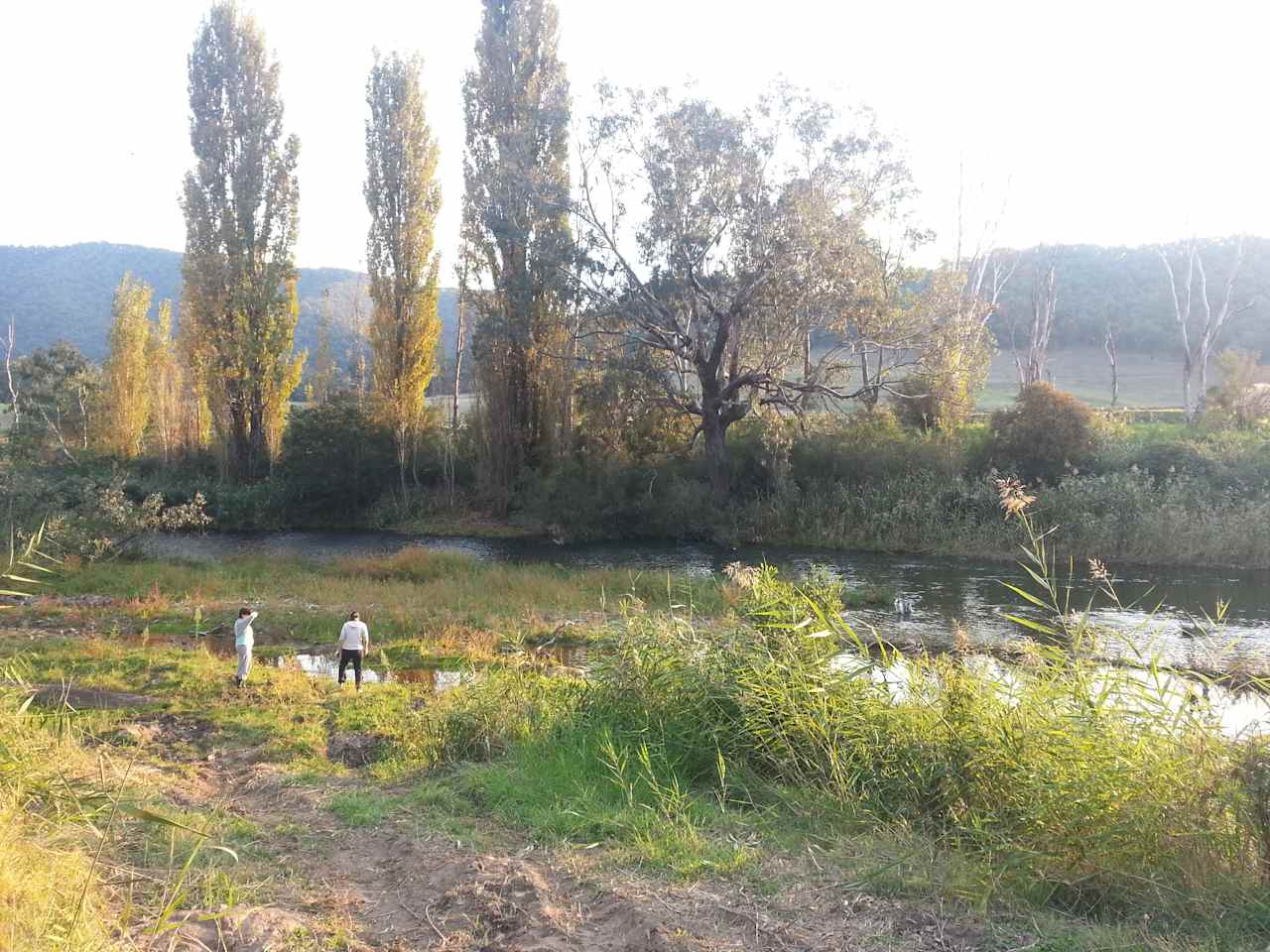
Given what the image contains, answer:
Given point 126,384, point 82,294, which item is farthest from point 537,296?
point 82,294

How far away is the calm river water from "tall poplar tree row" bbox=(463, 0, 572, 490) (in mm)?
5337

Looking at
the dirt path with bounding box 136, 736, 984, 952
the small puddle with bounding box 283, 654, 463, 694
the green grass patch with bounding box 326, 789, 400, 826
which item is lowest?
the small puddle with bounding box 283, 654, 463, 694

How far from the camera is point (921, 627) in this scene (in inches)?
650

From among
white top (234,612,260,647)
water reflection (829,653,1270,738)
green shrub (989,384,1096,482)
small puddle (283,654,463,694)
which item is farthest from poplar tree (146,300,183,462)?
water reflection (829,653,1270,738)

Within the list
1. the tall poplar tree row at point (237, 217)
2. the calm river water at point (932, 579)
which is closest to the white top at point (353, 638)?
the calm river water at point (932, 579)

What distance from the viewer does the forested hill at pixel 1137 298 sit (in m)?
65.7

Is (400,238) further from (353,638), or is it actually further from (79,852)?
(79,852)

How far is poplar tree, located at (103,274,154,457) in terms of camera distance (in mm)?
42375

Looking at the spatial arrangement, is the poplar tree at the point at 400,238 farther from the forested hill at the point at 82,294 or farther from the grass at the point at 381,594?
the forested hill at the point at 82,294

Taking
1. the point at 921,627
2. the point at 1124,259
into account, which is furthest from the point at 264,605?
the point at 1124,259

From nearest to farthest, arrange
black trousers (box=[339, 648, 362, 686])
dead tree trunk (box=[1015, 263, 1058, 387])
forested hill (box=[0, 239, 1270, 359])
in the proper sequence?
1. black trousers (box=[339, 648, 362, 686])
2. dead tree trunk (box=[1015, 263, 1058, 387])
3. forested hill (box=[0, 239, 1270, 359])

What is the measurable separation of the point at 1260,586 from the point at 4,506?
30987mm

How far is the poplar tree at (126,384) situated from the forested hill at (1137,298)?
56246 millimetres

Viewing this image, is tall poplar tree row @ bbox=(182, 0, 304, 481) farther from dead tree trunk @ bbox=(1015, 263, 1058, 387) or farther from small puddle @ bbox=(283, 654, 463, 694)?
dead tree trunk @ bbox=(1015, 263, 1058, 387)
